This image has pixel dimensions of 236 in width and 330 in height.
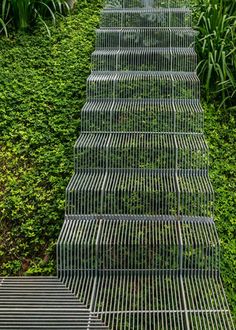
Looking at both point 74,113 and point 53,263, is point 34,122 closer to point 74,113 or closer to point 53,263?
point 74,113

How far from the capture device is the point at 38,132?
3.88 meters

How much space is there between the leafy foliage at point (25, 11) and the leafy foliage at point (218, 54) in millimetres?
1967

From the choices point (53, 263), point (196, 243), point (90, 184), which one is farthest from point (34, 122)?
point (196, 243)

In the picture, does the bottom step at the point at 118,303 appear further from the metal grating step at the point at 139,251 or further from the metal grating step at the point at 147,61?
the metal grating step at the point at 147,61

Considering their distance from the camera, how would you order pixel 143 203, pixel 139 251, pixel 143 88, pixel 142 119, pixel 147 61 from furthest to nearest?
pixel 147 61 < pixel 143 88 < pixel 142 119 < pixel 143 203 < pixel 139 251

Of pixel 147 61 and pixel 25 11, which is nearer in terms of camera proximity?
pixel 147 61

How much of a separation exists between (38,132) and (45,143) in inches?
6.8

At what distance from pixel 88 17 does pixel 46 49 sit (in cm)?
104

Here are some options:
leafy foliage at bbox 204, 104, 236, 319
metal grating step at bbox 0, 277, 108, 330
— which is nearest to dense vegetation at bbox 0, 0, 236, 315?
→ leafy foliage at bbox 204, 104, 236, 319

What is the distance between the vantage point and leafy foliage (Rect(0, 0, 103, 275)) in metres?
2.97

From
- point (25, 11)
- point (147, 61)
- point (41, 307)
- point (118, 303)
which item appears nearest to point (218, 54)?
point (147, 61)

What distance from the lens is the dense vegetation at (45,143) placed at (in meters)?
2.94

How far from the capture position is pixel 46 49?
198 inches

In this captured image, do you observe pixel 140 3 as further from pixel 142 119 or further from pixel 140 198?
pixel 140 198
